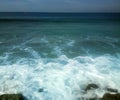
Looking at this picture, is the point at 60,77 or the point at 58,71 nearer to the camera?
the point at 60,77

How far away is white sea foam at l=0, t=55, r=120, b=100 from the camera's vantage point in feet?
21.2

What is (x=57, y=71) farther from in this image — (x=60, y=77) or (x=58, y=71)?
(x=60, y=77)

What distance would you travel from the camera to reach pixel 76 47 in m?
12.6

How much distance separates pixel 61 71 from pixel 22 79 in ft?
6.14

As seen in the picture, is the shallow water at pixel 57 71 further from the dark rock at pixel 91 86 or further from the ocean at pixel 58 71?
the dark rock at pixel 91 86

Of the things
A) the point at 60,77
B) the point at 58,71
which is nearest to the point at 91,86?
the point at 60,77

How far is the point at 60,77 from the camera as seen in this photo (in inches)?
304

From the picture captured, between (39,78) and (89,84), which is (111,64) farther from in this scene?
(39,78)

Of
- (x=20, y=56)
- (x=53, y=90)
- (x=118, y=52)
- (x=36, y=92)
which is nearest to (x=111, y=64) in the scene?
(x=118, y=52)

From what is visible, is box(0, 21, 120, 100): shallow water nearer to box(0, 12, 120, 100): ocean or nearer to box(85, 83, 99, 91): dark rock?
box(0, 12, 120, 100): ocean

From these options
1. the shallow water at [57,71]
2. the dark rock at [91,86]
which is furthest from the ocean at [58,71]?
the dark rock at [91,86]

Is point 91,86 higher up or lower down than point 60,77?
higher up

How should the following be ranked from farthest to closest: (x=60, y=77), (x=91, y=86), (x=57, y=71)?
(x=57, y=71), (x=60, y=77), (x=91, y=86)

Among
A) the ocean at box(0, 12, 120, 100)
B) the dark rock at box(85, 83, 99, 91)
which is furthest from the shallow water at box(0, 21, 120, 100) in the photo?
the dark rock at box(85, 83, 99, 91)
